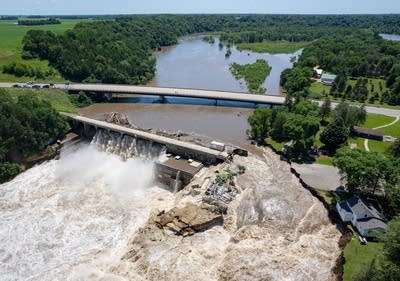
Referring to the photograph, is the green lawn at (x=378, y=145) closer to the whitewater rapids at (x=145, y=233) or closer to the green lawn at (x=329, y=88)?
the whitewater rapids at (x=145, y=233)

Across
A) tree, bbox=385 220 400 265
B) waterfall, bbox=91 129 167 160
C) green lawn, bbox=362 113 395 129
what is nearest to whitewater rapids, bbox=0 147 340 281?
waterfall, bbox=91 129 167 160

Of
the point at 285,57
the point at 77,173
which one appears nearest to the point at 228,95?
the point at 77,173

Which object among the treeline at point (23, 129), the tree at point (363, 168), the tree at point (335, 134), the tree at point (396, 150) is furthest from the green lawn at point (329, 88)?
the treeline at point (23, 129)

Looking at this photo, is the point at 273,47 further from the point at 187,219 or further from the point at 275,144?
the point at 187,219

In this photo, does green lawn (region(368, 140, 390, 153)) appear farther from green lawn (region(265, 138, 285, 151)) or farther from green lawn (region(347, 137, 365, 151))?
green lawn (region(265, 138, 285, 151))

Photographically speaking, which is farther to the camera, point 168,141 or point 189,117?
point 189,117

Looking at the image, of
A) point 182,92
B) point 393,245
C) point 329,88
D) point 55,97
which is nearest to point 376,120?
point 329,88
